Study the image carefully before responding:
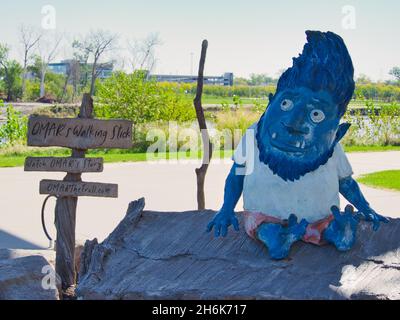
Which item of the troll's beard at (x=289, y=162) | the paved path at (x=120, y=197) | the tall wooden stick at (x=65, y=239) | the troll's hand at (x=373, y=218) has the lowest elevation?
the paved path at (x=120, y=197)

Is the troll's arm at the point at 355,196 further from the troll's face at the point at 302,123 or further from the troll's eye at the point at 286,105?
the troll's eye at the point at 286,105

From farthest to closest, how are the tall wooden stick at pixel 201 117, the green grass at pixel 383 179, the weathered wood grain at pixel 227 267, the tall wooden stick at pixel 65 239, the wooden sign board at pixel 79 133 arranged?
the green grass at pixel 383 179 < the tall wooden stick at pixel 201 117 < the tall wooden stick at pixel 65 239 < the wooden sign board at pixel 79 133 < the weathered wood grain at pixel 227 267

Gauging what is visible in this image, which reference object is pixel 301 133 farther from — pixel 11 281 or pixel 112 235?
pixel 11 281

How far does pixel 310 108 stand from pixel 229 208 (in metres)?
0.75

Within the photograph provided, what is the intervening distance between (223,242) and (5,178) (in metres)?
8.22

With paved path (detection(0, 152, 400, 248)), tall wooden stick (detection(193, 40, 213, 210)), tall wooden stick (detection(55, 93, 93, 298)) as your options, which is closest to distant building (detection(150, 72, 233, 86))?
paved path (detection(0, 152, 400, 248))

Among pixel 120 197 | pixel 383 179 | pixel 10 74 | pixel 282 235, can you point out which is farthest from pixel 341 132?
pixel 10 74

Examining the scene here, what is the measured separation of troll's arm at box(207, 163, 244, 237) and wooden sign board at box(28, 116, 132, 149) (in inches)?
45.4

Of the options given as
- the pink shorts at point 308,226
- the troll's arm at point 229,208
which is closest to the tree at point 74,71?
the troll's arm at point 229,208

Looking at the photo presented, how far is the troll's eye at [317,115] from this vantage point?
155 inches

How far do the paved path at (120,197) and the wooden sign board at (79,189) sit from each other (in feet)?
6.42

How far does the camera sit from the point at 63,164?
523 centimetres
